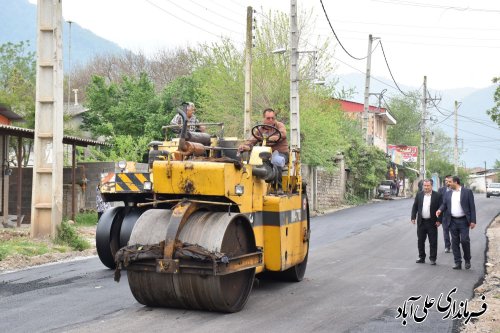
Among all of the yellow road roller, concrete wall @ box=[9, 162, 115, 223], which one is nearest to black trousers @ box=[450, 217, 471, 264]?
the yellow road roller

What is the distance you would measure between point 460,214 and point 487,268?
3.78 feet

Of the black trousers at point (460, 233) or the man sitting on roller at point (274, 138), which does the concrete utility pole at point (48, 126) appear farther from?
the black trousers at point (460, 233)

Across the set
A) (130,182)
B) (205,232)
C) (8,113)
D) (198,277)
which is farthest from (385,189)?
(198,277)

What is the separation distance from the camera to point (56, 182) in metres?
16.9

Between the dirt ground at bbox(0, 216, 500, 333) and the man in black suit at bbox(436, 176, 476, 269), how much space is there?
0.66 m

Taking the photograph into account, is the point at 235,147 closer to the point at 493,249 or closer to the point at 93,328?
the point at 93,328

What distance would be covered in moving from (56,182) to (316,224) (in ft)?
36.2

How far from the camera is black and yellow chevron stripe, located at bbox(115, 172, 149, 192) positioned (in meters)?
12.2

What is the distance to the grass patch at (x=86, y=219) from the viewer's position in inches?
959

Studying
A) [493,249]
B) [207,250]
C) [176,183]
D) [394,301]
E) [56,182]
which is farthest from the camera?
[493,249]

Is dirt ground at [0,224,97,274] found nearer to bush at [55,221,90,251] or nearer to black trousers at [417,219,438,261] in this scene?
bush at [55,221,90,251]

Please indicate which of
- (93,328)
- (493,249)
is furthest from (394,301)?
(493,249)

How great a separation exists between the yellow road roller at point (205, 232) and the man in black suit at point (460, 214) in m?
4.93

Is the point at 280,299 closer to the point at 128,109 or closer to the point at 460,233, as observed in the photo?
the point at 460,233
